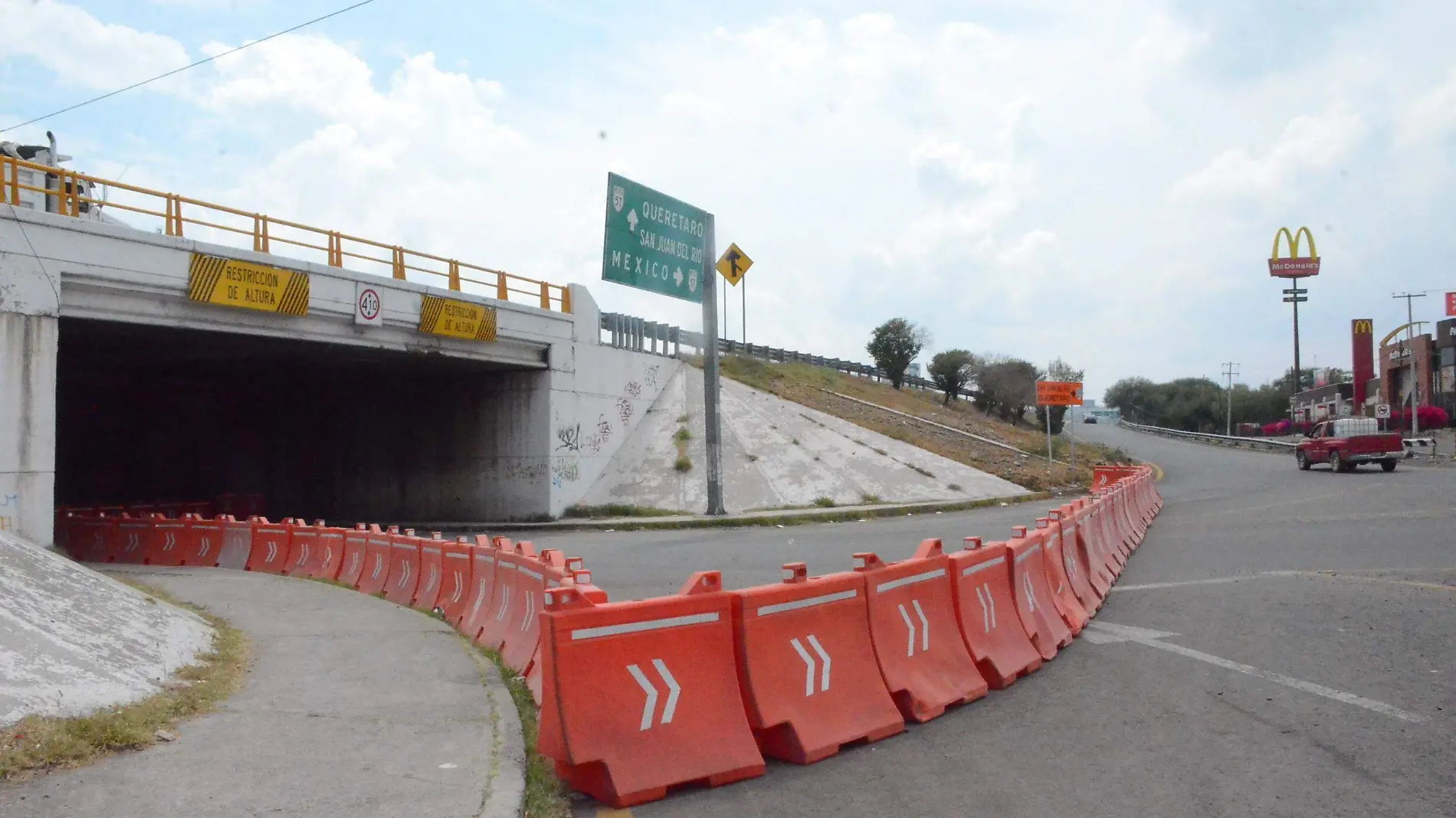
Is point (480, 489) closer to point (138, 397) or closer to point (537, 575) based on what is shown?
point (138, 397)

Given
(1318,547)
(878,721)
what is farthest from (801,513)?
(878,721)

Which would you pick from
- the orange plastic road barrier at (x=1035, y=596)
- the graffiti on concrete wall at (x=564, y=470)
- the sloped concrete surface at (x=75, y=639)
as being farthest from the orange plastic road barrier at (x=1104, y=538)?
the graffiti on concrete wall at (x=564, y=470)

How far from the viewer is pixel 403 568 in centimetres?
1255

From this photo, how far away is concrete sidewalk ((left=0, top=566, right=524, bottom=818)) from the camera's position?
470cm

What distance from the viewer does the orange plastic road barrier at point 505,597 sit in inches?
340

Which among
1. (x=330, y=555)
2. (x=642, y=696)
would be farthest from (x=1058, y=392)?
(x=642, y=696)

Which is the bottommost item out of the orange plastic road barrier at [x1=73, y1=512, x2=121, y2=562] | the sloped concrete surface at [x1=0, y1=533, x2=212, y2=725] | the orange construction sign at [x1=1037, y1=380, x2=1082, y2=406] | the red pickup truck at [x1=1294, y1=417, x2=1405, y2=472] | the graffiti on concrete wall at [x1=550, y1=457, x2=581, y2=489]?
the orange plastic road barrier at [x1=73, y1=512, x2=121, y2=562]

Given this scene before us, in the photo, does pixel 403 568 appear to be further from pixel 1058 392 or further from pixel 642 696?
pixel 1058 392

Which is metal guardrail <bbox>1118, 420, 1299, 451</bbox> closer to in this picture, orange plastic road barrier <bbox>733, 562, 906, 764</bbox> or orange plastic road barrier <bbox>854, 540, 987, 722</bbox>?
orange plastic road barrier <bbox>854, 540, 987, 722</bbox>

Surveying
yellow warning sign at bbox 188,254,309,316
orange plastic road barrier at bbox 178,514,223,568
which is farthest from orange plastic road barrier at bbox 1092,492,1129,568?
yellow warning sign at bbox 188,254,309,316

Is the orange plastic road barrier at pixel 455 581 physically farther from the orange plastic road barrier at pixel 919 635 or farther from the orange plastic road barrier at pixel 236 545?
the orange plastic road barrier at pixel 236 545

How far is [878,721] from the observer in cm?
605

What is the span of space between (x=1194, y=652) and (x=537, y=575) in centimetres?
521

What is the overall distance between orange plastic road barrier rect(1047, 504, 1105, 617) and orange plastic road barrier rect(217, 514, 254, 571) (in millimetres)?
12810
